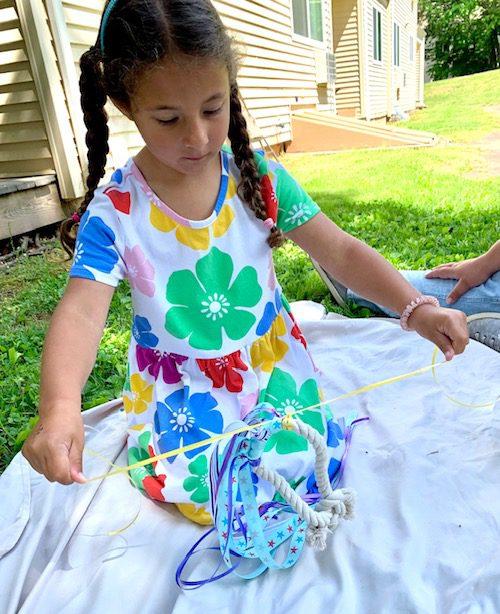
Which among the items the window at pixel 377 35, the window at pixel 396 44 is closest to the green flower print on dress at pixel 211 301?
the window at pixel 377 35

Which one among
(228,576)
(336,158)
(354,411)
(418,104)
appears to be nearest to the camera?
(228,576)

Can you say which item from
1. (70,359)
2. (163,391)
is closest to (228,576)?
(163,391)

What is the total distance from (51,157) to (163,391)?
3.23m

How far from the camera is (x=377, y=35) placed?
1337 centimetres

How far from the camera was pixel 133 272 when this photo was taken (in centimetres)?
126

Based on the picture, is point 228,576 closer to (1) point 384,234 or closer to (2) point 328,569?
(2) point 328,569

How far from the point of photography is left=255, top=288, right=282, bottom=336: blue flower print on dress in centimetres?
141

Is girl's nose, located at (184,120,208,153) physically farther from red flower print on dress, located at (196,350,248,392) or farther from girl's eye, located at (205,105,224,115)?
red flower print on dress, located at (196,350,248,392)

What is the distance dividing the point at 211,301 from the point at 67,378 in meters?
0.42

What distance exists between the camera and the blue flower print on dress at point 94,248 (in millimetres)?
1174

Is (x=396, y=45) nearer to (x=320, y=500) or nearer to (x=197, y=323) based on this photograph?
(x=197, y=323)

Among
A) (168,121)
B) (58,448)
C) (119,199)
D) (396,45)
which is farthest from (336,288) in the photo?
(396,45)

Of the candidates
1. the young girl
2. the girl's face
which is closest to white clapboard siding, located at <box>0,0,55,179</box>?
the young girl

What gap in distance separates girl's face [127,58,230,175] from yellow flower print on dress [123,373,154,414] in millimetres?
555
